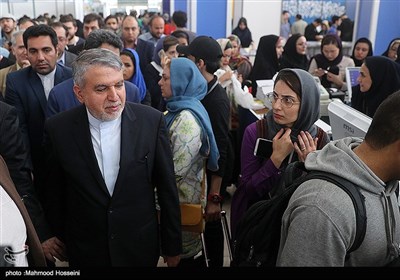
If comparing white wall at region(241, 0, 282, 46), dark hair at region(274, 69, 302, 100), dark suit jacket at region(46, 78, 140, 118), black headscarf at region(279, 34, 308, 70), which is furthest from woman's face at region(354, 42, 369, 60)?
white wall at region(241, 0, 282, 46)

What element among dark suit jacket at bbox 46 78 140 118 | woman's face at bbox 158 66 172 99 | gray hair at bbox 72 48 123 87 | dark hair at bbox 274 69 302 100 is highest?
gray hair at bbox 72 48 123 87

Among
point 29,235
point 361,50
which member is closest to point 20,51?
point 29,235

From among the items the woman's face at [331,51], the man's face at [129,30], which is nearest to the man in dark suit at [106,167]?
the man's face at [129,30]

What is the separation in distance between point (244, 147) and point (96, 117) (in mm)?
789

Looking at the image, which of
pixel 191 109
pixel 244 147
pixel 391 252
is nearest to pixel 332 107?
pixel 244 147

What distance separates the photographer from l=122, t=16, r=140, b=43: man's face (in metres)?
4.66

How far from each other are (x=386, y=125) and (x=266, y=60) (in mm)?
3850

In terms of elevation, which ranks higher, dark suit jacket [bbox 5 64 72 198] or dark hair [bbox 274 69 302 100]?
dark hair [bbox 274 69 302 100]

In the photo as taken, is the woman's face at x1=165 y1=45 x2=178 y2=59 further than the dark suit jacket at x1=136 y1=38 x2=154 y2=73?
No

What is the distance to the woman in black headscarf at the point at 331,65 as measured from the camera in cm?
460

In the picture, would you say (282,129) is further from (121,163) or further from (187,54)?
(187,54)

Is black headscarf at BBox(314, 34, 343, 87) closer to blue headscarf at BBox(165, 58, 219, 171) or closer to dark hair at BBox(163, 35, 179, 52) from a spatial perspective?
dark hair at BBox(163, 35, 179, 52)

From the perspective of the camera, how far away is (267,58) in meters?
4.81

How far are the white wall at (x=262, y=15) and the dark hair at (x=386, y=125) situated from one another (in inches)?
376
